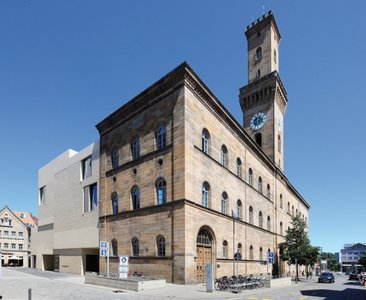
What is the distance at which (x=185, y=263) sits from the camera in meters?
24.2

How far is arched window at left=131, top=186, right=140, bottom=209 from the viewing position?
29984 mm

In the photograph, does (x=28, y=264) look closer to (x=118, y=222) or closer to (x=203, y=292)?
(x=118, y=222)

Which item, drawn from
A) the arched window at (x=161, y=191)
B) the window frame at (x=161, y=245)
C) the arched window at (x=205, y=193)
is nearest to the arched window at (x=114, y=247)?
the window frame at (x=161, y=245)

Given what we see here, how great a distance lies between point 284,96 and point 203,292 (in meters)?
43.4

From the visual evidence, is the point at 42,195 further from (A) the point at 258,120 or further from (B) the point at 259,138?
(A) the point at 258,120

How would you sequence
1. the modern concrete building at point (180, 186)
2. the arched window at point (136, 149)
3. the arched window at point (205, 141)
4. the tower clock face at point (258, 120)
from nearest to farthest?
the modern concrete building at point (180, 186) → the arched window at point (205, 141) → the arched window at point (136, 149) → the tower clock face at point (258, 120)

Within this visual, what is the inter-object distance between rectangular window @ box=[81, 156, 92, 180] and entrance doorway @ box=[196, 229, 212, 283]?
1596 cm

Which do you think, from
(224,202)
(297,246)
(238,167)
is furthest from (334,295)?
(297,246)

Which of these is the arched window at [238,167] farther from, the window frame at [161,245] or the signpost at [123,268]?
the signpost at [123,268]

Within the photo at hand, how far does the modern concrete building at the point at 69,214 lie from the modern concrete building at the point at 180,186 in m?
2.85

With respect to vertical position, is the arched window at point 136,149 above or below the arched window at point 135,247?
above

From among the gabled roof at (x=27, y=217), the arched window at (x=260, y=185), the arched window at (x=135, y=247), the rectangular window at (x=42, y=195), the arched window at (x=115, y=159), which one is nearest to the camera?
the arched window at (x=135, y=247)

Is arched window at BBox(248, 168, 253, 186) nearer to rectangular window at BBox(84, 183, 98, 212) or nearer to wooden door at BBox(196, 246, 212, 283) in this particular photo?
wooden door at BBox(196, 246, 212, 283)

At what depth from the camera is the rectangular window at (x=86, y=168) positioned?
126 ft
